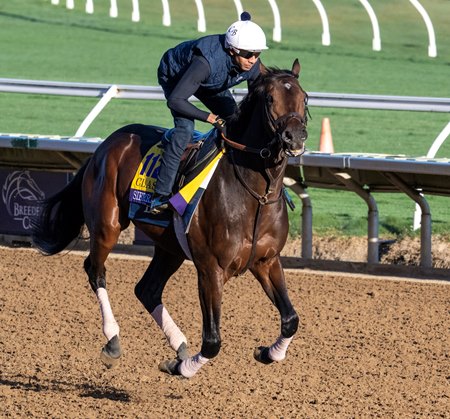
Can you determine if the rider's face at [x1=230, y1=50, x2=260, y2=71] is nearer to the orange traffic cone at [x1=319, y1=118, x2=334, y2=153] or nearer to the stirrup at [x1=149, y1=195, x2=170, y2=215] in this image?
the stirrup at [x1=149, y1=195, x2=170, y2=215]

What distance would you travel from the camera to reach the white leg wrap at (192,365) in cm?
593

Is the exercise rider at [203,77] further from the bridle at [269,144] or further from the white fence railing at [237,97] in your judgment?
the white fence railing at [237,97]

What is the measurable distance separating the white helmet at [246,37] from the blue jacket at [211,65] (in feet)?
0.52

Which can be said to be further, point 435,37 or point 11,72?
point 435,37

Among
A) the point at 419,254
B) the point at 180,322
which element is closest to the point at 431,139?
the point at 419,254

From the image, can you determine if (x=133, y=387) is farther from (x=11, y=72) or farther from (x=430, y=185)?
(x=11, y=72)

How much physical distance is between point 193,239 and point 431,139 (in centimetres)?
886

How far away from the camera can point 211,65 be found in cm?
595

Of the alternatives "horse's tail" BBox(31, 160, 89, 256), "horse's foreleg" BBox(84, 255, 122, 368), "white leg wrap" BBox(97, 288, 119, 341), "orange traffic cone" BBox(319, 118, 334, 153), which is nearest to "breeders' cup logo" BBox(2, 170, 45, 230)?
"orange traffic cone" BBox(319, 118, 334, 153)

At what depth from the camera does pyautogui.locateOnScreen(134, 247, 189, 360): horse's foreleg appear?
6.49 m

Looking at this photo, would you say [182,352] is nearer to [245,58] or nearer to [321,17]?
[245,58]

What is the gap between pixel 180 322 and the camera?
8.01 m

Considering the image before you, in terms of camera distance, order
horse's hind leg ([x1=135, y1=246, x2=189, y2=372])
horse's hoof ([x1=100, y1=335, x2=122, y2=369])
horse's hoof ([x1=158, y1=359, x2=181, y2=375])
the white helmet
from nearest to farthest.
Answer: the white helmet < horse's hoof ([x1=158, y1=359, x2=181, y2=375]) < horse's hoof ([x1=100, y1=335, x2=122, y2=369]) < horse's hind leg ([x1=135, y1=246, x2=189, y2=372])

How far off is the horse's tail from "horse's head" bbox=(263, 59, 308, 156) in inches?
83.2
